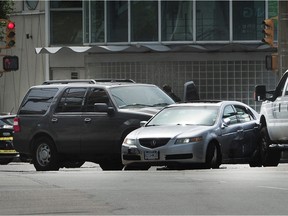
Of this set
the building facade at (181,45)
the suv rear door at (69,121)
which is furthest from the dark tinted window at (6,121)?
the building facade at (181,45)

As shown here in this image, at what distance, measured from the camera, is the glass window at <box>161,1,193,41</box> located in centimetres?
3744

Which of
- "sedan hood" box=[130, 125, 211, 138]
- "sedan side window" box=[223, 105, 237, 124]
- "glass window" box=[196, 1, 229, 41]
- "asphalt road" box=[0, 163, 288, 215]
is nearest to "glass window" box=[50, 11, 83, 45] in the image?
"glass window" box=[196, 1, 229, 41]

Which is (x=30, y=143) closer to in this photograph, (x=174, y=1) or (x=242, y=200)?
(x=242, y=200)

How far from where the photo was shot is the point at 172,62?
38.0 m

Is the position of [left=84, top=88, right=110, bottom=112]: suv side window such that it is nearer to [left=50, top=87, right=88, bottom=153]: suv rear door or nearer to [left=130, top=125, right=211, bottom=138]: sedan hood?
[left=50, top=87, right=88, bottom=153]: suv rear door

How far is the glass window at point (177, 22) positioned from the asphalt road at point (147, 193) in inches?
770

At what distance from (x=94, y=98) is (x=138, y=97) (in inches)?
38.1

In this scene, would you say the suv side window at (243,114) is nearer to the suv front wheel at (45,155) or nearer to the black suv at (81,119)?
the black suv at (81,119)

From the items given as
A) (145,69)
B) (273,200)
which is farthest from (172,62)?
(273,200)

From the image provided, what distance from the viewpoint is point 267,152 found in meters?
21.8

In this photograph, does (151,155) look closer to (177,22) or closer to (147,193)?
(147,193)

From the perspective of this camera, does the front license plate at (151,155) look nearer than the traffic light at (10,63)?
Yes

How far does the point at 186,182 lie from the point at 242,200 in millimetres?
2680

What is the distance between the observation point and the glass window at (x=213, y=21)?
37.2m
